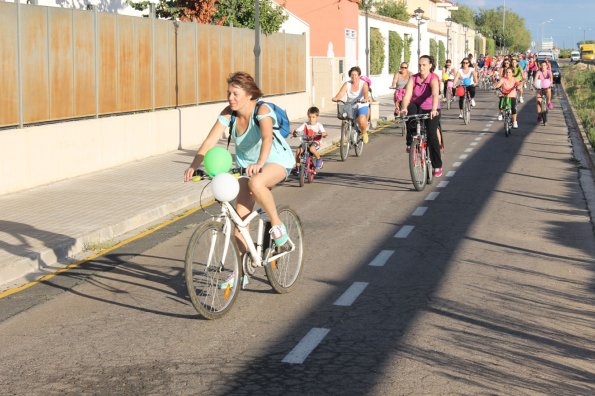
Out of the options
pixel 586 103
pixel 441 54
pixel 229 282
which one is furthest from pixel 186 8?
pixel 441 54

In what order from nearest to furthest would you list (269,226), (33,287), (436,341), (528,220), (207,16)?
(436,341) < (269,226) < (33,287) < (528,220) < (207,16)

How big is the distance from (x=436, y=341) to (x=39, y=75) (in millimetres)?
11284

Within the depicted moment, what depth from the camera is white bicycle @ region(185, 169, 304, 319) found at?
750cm

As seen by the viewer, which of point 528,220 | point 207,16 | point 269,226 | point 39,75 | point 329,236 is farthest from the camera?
point 207,16

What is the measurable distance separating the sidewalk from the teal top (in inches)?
96.5

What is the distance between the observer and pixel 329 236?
11.7 meters

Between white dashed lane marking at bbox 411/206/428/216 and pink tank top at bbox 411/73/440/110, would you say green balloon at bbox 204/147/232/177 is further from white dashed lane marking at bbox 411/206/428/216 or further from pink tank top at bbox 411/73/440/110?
pink tank top at bbox 411/73/440/110

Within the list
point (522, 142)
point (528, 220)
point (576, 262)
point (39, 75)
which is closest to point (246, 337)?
point (576, 262)

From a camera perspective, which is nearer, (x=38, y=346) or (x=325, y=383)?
(x=325, y=383)

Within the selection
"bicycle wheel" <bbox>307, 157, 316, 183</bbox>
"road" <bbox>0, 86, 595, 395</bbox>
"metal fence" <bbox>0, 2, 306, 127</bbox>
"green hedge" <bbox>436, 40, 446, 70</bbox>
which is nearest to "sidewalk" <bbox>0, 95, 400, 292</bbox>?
"road" <bbox>0, 86, 595, 395</bbox>

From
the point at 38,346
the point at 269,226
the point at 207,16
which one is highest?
the point at 207,16

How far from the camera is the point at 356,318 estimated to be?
7723 mm

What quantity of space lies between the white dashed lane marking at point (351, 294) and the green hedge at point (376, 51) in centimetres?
4393

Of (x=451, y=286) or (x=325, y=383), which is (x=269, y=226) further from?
(x=325, y=383)
